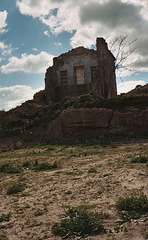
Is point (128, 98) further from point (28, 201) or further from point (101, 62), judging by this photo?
point (28, 201)

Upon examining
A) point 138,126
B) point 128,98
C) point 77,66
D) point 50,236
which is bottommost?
point 50,236

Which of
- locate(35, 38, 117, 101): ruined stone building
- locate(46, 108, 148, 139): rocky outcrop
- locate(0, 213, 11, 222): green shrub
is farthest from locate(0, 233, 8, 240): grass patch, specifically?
locate(35, 38, 117, 101): ruined stone building

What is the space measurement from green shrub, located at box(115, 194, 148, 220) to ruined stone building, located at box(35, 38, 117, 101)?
1909cm

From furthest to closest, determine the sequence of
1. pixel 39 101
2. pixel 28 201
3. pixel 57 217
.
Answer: pixel 39 101
pixel 28 201
pixel 57 217

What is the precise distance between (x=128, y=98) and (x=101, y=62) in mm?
9544

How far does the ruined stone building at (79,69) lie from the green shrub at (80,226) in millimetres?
19518

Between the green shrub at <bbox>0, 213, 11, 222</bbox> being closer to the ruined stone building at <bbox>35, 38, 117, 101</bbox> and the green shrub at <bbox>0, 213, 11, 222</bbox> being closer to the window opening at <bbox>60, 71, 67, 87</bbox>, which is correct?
the ruined stone building at <bbox>35, 38, 117, 101</bbox>

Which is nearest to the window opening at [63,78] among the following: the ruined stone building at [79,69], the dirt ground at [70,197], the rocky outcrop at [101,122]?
the ruined stone building at [79,69]

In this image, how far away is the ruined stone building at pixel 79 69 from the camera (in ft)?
75.0

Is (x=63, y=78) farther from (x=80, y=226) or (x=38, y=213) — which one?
(x=80, y=226)

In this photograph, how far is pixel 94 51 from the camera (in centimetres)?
2316

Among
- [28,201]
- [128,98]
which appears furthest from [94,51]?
[28,201]

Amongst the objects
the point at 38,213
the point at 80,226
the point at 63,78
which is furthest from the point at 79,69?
the point at 80,226

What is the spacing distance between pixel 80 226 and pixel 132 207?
3.27 feet
